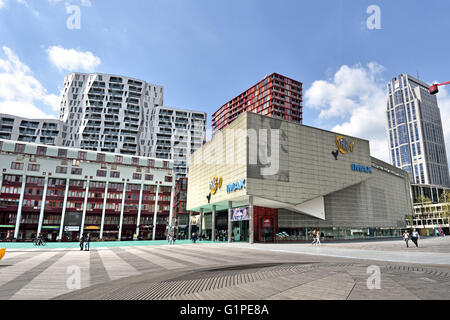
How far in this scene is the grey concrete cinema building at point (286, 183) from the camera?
163ft

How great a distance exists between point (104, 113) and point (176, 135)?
118 ft

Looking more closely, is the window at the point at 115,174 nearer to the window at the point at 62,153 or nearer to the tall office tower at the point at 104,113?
the window at the point at 62,153

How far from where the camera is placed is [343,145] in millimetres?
61438

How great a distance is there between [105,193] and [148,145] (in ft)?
193

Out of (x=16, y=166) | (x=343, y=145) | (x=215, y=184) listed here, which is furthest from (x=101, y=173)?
(x=343, y=145)

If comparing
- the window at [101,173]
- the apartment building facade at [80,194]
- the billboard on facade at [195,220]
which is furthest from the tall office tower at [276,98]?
the window at [101,173]

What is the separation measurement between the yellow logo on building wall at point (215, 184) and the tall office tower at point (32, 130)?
9400 cm

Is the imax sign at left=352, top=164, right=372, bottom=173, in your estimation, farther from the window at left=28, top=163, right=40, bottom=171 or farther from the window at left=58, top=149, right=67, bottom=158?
the window at left=28, top=163, right=40, bottom=171

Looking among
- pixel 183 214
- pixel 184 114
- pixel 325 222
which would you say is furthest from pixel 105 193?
pixel 184 114

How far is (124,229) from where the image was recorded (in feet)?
277

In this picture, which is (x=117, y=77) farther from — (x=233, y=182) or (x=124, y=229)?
(x=233, y=182)

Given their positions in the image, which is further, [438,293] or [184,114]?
[184,114]

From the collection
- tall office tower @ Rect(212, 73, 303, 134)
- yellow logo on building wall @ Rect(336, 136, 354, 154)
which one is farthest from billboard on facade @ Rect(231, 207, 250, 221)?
tall office tower @ Rect(212, 73, 303, 134)

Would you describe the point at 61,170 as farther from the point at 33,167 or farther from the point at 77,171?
the point at 33,167
